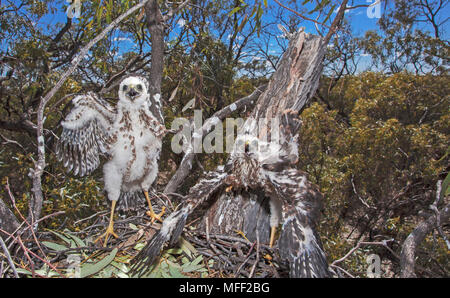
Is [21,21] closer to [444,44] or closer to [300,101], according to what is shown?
[300,101]

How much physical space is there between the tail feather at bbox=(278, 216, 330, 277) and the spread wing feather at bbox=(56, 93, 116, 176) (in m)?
0.83

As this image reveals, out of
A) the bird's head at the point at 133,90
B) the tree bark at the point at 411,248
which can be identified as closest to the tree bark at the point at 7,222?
the bird's head at the point at 133,90

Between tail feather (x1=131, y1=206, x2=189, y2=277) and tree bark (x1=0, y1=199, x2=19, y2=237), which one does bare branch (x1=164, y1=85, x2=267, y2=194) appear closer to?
tree bark (x1=0, y1=199, x2=19, y2=237)

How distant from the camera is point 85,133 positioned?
1.38 m

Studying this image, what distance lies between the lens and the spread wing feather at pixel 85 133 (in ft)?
4.35

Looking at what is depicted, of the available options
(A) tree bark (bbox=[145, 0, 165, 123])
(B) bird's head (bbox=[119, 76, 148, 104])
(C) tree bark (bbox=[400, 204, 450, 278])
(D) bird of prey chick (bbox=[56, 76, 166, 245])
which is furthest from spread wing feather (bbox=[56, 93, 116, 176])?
(C) tree bark (bbox=[400, 204, 450, 278])

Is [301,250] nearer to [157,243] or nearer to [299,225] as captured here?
[299,225]

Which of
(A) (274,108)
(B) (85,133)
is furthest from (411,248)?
(B) (85,133)

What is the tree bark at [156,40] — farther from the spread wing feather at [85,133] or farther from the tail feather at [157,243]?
the tail feather at [157,243]

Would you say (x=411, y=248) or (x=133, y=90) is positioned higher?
(x=133, y=90)

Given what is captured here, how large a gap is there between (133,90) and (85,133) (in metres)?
0.30

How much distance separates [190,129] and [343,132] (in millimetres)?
2017

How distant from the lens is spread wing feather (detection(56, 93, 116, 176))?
1.33 metres
